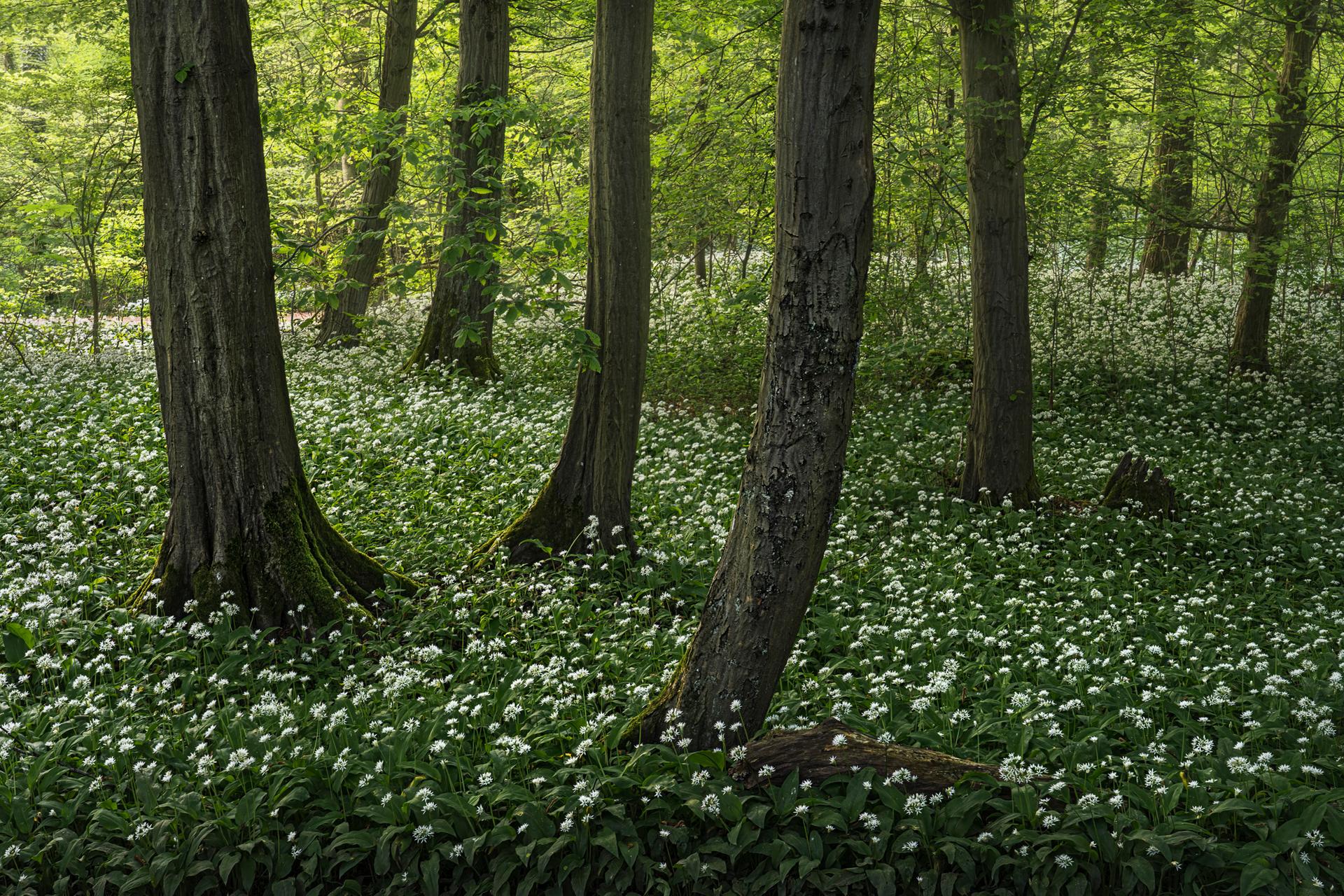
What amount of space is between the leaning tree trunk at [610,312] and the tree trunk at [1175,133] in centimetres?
632

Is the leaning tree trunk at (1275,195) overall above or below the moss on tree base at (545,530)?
above

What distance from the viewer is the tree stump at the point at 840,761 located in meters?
3.89

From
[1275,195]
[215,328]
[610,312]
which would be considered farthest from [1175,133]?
[215,328]

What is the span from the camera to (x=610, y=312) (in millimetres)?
6688

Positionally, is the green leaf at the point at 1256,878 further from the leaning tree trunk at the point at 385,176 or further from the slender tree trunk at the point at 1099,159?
the leaning tree trunk at the point at 385,176

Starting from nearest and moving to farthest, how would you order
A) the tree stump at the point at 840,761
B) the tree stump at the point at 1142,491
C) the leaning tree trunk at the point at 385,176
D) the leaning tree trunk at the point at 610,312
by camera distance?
the tree stump at the point at 840,761 < the leaning tree trunk at the point at 610,312 < the tree stump at the point at 1142,491 < the leaning tree trunk at the point at 385,176

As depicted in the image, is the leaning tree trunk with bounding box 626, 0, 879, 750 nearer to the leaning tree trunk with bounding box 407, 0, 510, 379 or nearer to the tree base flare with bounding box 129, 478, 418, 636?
the tree base flare with bounding box 129, 478, 418, 636

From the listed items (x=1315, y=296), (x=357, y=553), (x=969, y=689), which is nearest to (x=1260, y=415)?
(x=1315, y=296)

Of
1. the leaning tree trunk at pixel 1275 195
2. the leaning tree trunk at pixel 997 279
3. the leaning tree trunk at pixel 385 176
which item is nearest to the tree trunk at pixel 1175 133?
the leaning tree trunk at pixel 1275 195

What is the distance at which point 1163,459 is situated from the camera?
9492 millimetres

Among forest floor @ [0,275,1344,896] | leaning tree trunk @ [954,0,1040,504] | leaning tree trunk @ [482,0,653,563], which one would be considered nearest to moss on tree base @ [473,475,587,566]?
leaning tree trunk @ [482,0,653,563]

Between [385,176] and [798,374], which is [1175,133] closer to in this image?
[798,374]

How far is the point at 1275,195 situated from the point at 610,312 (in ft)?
30.8

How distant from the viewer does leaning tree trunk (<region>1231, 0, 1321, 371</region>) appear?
10.9 m
